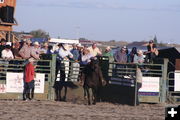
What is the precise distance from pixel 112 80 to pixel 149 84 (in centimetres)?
130

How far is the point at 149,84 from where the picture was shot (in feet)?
66.1

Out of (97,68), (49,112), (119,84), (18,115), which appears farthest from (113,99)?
(18,115)

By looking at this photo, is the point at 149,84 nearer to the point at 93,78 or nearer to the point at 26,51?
the point at 93,78

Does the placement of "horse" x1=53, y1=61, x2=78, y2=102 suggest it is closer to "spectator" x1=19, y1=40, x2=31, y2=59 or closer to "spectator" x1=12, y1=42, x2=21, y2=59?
"spectator" x1=19, y1=40, x2=31, y2=59

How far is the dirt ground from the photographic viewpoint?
15.0 m

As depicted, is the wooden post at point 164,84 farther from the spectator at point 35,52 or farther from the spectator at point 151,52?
the spectator at point 35,52

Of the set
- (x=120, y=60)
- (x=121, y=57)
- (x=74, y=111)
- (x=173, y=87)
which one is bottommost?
(x=74, y=111)

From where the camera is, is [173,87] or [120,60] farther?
[120,60]

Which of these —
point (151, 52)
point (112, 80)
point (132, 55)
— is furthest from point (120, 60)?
point (151, 52)

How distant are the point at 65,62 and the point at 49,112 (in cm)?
482

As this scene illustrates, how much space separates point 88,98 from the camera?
19.2 metres

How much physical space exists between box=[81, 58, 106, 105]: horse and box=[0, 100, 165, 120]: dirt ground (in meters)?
0.48

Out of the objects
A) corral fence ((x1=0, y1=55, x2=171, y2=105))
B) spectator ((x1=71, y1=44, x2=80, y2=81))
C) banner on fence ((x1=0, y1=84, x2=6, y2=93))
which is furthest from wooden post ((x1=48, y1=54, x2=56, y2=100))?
banner on fence ((x1=0, y1=84, x2=6, y2=93))

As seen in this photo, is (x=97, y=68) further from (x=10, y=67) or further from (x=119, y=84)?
(x=10, y=67)
